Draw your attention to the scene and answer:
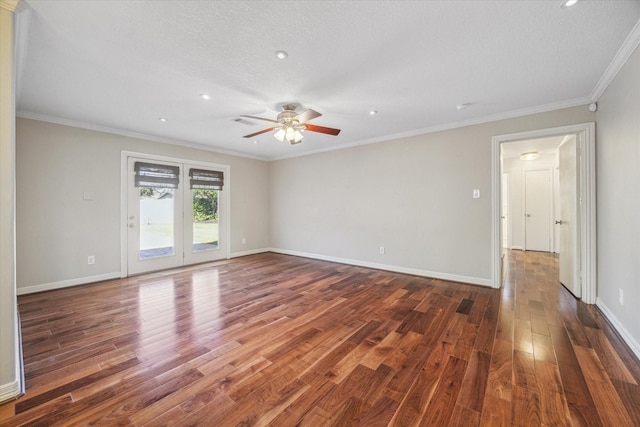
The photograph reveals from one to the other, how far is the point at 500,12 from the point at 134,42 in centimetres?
271

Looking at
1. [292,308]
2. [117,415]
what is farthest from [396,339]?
[117,415]

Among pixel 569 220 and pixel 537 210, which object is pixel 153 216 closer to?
pixel 569 220

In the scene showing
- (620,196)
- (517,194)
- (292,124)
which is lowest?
(620,196)

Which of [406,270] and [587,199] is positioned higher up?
[587,199]

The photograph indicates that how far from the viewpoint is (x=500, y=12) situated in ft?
5.67

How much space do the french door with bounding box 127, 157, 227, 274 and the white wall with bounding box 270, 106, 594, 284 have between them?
1.79 metres

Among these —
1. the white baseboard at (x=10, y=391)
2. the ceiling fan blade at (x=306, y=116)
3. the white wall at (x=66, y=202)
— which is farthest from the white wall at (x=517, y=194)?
the white baseboard at (x=10, y=391)

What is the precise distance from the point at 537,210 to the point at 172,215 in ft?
28.7

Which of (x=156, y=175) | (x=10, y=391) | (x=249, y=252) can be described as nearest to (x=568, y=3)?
(x=10, y=391)

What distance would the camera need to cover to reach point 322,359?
201 centimetres

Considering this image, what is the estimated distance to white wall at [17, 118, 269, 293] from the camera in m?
3.50

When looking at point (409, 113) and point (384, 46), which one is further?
point (409, 113)

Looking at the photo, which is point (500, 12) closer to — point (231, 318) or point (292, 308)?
point (292, 308)

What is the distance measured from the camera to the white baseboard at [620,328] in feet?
6.64
